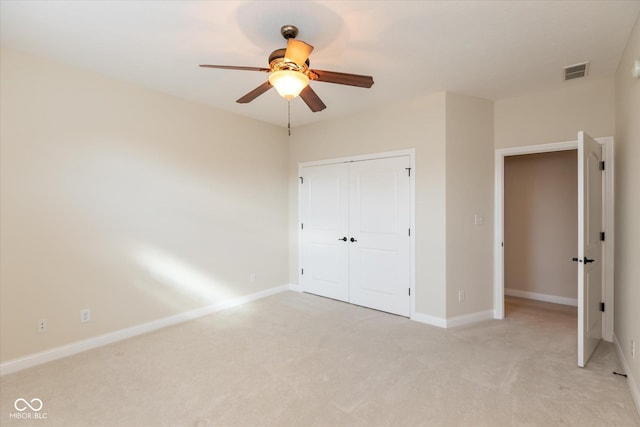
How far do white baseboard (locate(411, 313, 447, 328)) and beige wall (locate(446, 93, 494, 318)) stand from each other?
0.36ft

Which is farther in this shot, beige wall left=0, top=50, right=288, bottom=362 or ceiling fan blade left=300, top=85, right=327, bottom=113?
beige wall left=0, top=50, right=288, bottom=362

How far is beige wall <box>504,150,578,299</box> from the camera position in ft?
14.3

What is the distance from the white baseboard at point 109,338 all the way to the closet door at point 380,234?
5.41ft

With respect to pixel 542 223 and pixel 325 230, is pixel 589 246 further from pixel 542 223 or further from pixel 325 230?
pixel 325 230

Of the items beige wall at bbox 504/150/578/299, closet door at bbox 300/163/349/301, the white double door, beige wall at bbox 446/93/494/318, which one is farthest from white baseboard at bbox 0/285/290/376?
beige wall at bbox 504/150/578/299

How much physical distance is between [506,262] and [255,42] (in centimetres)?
479

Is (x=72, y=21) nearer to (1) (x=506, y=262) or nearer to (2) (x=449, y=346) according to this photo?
Result: (2) (x=449, y=346)

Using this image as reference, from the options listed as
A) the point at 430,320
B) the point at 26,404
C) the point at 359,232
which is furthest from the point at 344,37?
the point at 26,404

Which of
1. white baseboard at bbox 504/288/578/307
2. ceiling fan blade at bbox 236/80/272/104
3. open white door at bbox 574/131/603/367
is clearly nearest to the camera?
ceiling fan blade at bbox 236/80/272/104

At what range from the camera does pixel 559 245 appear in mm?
4453

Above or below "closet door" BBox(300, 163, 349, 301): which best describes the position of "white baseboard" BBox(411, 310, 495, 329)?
below

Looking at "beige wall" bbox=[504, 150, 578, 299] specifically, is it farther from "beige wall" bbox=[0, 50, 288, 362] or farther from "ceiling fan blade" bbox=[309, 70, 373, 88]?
"beige wall" bbox=[0, 50, 288, 362]

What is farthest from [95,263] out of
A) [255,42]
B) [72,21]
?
[255,42]

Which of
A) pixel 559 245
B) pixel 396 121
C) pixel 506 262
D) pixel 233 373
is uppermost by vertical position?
pixel 396 121
